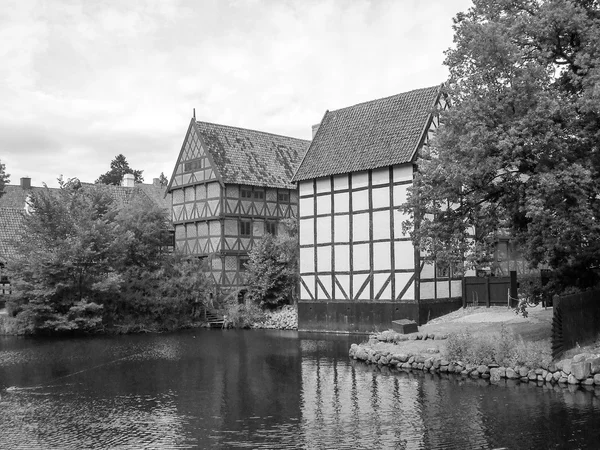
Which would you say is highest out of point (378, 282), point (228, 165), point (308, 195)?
point (228, 165)

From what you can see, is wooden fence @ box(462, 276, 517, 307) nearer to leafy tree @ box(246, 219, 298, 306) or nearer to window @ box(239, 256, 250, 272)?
leafy tree @ box(246, 219, 298, 306)

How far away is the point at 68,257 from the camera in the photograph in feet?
135

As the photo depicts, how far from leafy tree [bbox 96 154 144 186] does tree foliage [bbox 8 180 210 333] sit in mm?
56068

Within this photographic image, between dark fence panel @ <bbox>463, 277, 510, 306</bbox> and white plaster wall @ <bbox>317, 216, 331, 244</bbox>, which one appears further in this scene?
white plaster wall @ <bbox>317, 216, 331, 244</bbox>

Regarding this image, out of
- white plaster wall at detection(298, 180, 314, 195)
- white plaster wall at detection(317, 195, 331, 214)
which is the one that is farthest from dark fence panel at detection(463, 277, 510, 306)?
white plaster wall at detection(298, 180, 314, 195)

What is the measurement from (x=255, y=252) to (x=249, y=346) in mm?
12305

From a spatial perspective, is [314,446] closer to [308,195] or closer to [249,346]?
[249,346]

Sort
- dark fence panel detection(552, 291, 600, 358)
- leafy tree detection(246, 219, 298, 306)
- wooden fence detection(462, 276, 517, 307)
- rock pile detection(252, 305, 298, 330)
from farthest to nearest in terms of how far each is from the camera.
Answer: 1. leafy tree detection(246, 219, 298, 306)
2. rock pile detection(252, 305, 298, 330)
3. wooden fence detection(462, 276, 517, 307)
4. dark fence panel detection(552, 291, 600, 358)

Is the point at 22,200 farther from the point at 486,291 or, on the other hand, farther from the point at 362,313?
the point at 486,291

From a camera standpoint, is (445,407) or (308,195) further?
(308,195)

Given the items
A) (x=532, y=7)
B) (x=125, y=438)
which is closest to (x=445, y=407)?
(x=125, y=438)

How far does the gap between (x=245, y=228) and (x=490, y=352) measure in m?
27.4

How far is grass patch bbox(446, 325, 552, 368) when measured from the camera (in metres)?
20.8

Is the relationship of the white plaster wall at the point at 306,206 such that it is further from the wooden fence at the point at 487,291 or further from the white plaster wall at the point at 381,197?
the wooden fence at the point at 487,291
